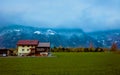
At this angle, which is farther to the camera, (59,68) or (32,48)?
(32,48)

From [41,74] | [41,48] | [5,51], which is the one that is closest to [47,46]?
[41,48]

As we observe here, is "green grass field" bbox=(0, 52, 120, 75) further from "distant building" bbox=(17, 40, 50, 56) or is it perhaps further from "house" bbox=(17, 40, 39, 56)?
"house" bbox=(17, 40, 39, 56)

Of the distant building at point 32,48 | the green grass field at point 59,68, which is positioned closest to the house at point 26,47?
the distant building at point 32,48

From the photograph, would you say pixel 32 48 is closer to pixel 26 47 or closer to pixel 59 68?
pixel 26 47

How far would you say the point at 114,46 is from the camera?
78.2 m

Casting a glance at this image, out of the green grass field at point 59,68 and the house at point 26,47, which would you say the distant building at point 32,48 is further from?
the green grass field at point 59,68

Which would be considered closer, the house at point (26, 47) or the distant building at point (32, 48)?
the distant building at point (32, 48)

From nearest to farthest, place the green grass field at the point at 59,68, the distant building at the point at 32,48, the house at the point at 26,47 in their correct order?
the green grass field at the point at 59,68, the distant building at the point at 32,48, the house at the point at 26,47

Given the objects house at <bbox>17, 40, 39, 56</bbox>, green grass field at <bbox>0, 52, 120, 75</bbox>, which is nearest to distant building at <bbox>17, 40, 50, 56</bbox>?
house at <bbox>17, 40, 39, 56</bbox>

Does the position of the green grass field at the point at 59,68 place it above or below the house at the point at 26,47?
below

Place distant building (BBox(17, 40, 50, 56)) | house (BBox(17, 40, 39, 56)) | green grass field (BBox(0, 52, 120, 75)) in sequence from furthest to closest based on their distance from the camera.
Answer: house (BBox(17, 40, 39, 56)) < distant building (BBox(17, 40, 50, 56)) < green grass field (BBox(0, 52, 120, 75))

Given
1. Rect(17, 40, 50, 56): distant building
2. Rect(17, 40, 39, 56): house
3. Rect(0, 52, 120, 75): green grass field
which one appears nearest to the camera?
Rect(0, 52, 120, 75): green grass field

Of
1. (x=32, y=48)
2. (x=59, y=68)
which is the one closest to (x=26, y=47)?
(x=32, y=48)

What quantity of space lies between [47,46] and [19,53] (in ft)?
17.1
